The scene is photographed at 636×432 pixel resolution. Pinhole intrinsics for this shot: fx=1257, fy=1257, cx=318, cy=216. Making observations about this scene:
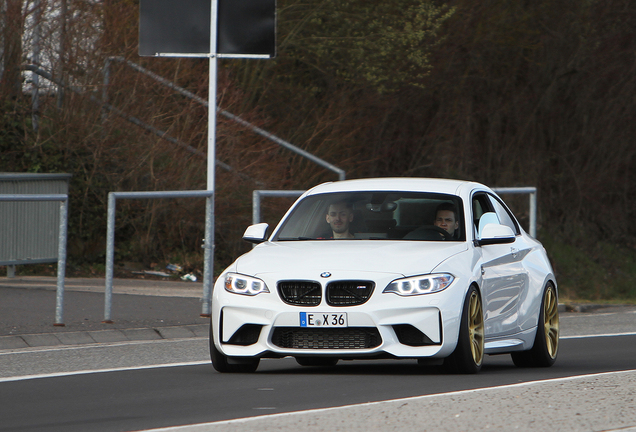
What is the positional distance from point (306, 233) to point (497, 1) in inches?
768

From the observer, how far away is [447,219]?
32.3 ft

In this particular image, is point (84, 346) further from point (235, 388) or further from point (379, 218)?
point (235, 388)

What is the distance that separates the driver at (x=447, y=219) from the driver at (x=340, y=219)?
26.8 inches

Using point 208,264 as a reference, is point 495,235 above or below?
above

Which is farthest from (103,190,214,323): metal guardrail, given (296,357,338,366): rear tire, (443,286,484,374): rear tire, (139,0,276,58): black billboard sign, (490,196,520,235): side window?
(443,286,484,374): rear tire

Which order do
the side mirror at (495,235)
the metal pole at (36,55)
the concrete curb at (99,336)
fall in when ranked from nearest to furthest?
the side mirror at (495,235) < the concrete curb at (99,336) < the metal pole at (36,55)

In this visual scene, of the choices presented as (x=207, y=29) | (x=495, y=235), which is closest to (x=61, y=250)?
(x=207, y=29)

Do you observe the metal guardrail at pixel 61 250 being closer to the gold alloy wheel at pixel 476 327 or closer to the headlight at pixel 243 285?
the headlight at pixel 243 285

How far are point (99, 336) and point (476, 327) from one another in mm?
4755

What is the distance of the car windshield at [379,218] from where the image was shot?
9.74m

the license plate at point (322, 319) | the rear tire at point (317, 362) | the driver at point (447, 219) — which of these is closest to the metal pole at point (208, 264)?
the rear tire at point (317, 362)

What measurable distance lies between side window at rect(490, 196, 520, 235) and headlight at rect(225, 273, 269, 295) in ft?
8.74

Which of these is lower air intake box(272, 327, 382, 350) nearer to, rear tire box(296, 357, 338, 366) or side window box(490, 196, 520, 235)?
rear tire box(296, 357, 338, 366)

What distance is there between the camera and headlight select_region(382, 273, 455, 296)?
8742 millimetres
